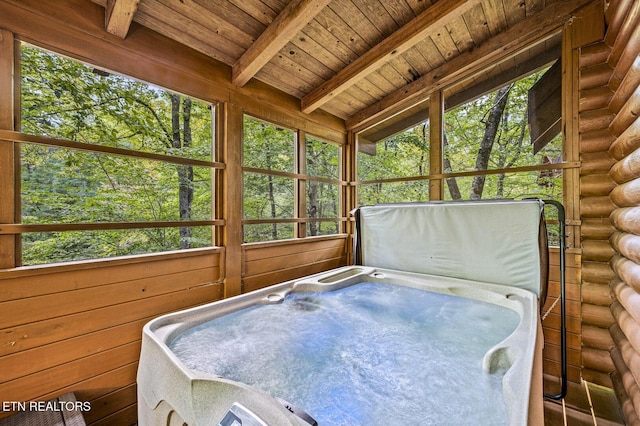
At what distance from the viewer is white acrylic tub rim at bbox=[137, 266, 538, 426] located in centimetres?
81

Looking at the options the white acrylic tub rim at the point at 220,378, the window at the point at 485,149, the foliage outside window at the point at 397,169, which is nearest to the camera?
the white acrylic tub rim at the point at 220,378

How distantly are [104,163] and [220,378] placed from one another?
246 cm

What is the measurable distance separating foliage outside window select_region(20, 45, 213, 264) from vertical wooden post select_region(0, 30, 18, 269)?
0.09 metres

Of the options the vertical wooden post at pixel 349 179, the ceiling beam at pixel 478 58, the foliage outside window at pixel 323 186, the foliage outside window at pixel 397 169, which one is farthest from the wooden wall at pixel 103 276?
the foliage outside window at pixel 397 169

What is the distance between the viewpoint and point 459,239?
228cm

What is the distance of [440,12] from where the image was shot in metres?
2.05

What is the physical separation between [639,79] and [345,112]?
2552 millimetres

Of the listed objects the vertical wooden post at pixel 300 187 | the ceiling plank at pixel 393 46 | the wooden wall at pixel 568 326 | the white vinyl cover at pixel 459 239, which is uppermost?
the ceiling plank at pixel 393 46

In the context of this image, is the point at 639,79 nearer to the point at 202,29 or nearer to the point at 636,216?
the point at 636,216

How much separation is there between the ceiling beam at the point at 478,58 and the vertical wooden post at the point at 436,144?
17 centimetres

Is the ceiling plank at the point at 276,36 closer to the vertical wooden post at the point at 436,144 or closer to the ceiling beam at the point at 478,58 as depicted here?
the ceiling beam at the point at 478,58

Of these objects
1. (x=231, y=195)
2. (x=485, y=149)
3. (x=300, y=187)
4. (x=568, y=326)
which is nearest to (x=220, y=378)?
(x=231, y=195)

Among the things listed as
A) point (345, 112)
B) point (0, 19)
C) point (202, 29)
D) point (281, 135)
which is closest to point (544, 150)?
point (345, 112)

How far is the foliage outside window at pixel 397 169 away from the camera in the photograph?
10.6 ft
